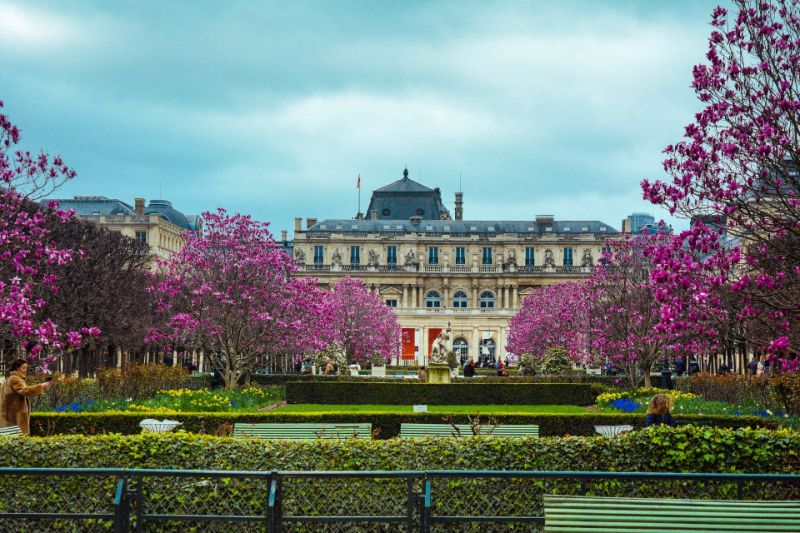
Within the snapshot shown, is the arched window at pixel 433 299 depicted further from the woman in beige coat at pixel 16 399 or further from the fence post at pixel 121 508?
the fence post at pixel 121 508

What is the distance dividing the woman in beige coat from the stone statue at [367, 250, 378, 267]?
7765cm

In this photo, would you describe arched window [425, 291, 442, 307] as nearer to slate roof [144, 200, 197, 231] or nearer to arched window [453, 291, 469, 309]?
arched window [453, 291, 469, 309]

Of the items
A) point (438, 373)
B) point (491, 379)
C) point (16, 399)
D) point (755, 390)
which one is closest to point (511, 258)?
point (491, 379)

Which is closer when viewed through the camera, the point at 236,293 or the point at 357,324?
the point at 236,293

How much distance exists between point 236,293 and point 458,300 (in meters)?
63.4

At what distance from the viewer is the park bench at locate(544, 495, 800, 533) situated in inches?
258

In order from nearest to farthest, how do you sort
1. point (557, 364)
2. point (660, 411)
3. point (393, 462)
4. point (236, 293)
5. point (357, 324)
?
point (393, 462) → point (660, 411) → point (236, 293) → point (557, 364) → point (357, 324)

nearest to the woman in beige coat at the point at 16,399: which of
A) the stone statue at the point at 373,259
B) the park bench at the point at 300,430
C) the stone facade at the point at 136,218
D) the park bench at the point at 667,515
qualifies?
the park bench at the point at 300,430

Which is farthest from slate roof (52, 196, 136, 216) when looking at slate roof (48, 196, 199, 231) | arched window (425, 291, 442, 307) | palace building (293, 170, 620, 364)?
arched window (425, 291, 442, 307)

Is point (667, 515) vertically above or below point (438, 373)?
below

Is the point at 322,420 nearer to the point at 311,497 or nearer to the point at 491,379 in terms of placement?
the point at 311,497

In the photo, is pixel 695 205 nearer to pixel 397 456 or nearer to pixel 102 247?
pixel 397 456

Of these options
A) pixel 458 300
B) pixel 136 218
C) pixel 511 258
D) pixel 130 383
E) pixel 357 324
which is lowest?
pixel 130 383

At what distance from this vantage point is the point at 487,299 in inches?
3612
